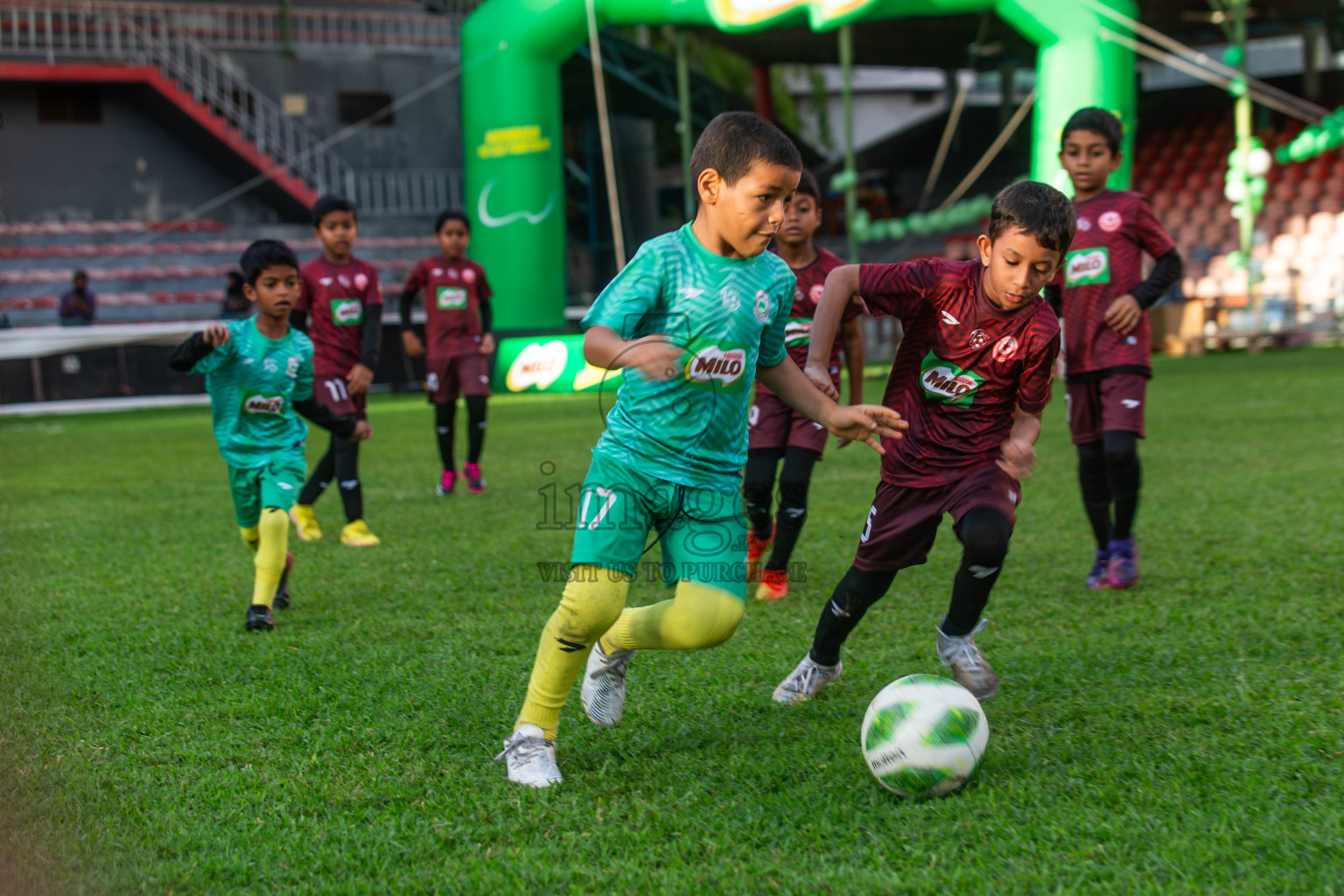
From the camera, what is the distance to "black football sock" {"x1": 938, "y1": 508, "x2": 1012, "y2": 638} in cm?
329

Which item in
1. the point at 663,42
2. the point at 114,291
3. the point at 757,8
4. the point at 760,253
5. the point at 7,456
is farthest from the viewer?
the point at 663,42

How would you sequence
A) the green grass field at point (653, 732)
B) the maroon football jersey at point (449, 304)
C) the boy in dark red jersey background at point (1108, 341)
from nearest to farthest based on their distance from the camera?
the green grass field at point (653, 732) < the boy in dark red jersey background at point (1108, 341) < the maroon football jersey at point (449, 304)

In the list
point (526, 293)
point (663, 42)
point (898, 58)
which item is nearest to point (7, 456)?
point (526, 293)

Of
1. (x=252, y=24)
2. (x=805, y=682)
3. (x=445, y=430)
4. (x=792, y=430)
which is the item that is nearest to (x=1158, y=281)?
(x=792, y=430)

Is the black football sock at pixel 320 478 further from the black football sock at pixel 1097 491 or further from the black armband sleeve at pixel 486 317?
the black football sock at pixel 1097 491

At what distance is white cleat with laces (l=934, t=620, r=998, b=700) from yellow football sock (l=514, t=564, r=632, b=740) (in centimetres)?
112

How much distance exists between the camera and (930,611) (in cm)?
457

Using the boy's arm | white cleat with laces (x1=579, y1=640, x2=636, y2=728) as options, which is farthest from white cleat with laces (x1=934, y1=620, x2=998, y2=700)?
white cleat with laces (x1=579, y1=640, x2=636, y2=728)

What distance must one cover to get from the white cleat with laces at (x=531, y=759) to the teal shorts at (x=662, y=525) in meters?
0.45

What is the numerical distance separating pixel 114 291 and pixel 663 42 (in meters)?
14.6

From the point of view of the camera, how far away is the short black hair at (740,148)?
282cm

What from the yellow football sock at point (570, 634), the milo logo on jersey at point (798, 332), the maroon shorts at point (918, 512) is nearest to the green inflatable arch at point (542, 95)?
the milo logo on jersey at point (798, 332)

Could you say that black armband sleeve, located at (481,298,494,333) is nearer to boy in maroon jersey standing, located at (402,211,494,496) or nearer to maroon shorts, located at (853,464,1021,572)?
boy in maroon jersey standing, located at (402,211,494,496)

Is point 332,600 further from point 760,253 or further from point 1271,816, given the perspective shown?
point 1271,816
